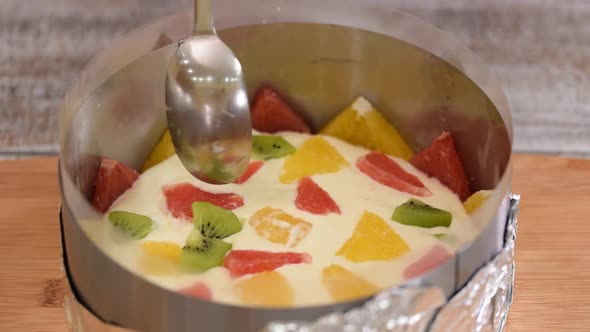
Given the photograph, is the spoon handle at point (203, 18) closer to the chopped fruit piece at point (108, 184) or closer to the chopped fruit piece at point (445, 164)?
the chopped fruit piece at point (108, 184)

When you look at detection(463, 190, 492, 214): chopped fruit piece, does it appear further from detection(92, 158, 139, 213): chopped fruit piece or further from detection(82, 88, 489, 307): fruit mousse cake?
detection(92, 158, 139, 213): chopped fruit piece

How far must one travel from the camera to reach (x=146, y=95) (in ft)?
5.68

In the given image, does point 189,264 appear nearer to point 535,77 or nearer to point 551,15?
point 535,77

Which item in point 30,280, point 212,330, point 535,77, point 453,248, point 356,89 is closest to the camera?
point 212,330

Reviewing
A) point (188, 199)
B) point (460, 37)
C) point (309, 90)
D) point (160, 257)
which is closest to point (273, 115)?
point (309, 90)

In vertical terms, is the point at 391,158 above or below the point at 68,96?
below

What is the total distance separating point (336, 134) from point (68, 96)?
1.80 feet

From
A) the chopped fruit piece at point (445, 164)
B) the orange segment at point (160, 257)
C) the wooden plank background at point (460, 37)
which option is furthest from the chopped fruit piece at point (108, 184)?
the wooden plank background at point (460, 37)

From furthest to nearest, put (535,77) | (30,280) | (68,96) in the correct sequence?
(535,77) < (30,280) < (68,96)

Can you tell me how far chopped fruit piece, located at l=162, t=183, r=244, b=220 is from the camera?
1607 millimetres

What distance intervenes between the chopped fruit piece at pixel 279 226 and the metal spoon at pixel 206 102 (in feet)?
0.33

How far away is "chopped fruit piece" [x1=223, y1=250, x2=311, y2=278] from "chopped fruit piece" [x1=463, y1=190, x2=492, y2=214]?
31 cm

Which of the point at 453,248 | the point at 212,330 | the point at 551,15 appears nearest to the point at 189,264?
the point at 212,330

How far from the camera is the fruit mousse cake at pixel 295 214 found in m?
1.30
